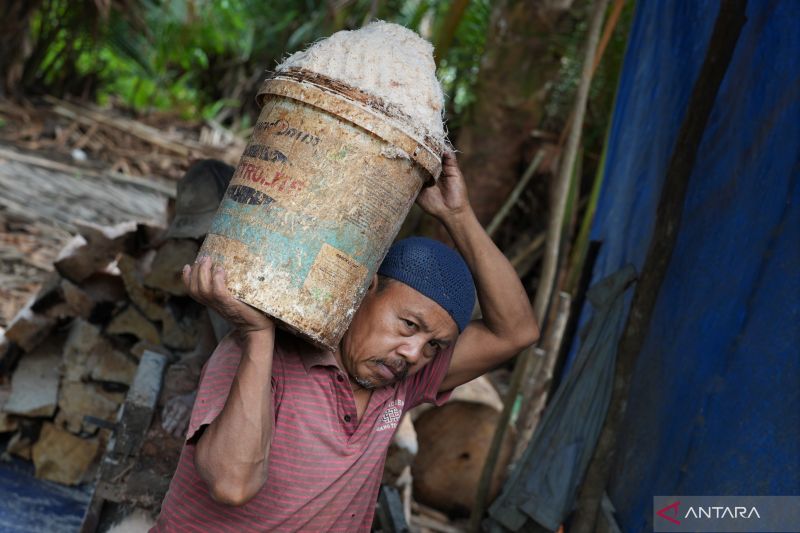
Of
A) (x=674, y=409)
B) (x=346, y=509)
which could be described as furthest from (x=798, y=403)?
(x=346, y=509)

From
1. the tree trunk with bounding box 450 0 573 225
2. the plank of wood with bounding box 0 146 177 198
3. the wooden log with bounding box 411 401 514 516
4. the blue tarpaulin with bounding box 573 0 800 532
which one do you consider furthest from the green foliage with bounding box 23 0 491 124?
the blue tarpaulin with bounding box 573 0 800 532

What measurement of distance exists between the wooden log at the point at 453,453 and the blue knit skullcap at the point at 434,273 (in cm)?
292

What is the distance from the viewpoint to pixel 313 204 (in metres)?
1.68

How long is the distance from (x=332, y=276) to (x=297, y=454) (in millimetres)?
467

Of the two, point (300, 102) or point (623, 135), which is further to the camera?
point (623, 135)

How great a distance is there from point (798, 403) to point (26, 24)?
9.52 m

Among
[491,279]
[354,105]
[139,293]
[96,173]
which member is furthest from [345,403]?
[96,173]

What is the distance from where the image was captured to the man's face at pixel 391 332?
1.96 m

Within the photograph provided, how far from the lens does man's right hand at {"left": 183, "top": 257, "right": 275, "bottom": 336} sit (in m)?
1.66

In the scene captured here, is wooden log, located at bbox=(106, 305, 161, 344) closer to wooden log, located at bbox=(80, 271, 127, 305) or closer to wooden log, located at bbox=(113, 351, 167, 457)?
wooden log, located at bbox=(80, 271, 127, 305)

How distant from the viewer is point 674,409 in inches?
Result: 91.1

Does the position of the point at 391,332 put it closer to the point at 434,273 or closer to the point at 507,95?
the point at 434,273

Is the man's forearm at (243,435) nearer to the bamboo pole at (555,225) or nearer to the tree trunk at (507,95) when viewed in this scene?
the bamboo pole at (555,225)

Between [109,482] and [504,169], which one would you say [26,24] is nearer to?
[504,169]
